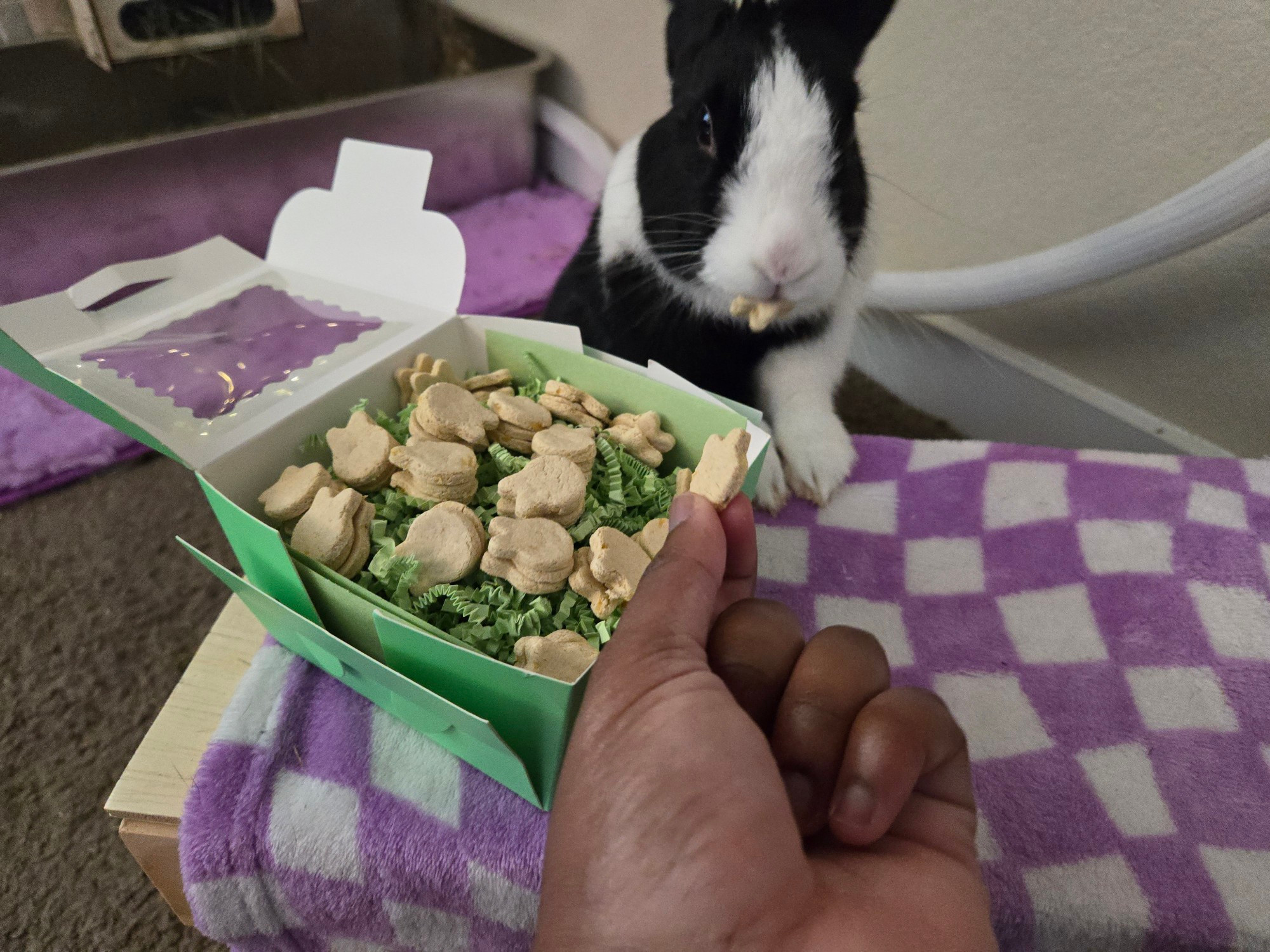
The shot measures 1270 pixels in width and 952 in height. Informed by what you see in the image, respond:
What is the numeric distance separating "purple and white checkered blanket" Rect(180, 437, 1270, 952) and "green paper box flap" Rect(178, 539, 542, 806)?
2 centimetres

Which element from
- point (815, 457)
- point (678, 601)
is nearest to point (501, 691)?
point (678, 601)

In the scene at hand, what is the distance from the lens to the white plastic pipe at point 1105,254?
0.68 meters

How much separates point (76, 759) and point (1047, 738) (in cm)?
86

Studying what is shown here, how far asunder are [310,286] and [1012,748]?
69 centimetres

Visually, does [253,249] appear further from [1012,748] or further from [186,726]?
[1012,748]

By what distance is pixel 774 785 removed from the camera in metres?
0.32

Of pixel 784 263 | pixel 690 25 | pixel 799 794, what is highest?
pixel 690 25

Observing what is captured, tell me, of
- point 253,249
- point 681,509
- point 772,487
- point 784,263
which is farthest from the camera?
point 253,249

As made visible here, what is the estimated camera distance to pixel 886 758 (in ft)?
1.17

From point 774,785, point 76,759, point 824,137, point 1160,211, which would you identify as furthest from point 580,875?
point 1160,211

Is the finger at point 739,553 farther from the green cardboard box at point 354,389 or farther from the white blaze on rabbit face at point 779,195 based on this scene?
the white blaze on rabbit face at point 779,195

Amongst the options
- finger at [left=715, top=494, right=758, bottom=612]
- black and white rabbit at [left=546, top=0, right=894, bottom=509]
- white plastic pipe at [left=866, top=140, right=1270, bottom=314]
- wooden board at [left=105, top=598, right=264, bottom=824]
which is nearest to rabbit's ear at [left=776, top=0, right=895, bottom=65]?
black and white rabbit at [left=546, top=0, right=894, bottom=509]

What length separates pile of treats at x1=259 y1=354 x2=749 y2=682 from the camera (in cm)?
47

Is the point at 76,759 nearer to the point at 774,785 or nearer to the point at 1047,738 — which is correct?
the point at 774,785
